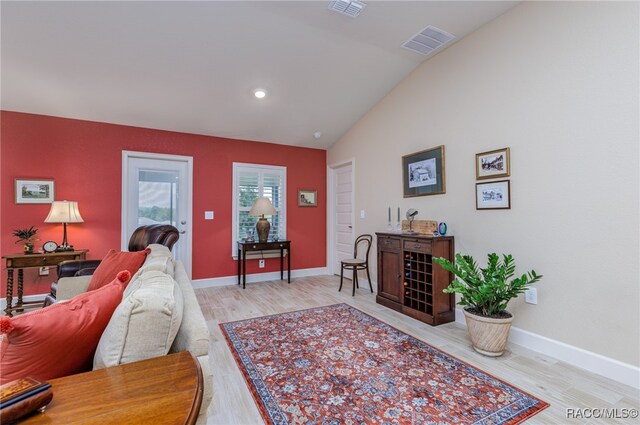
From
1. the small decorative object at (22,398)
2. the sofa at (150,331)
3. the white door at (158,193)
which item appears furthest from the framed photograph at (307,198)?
the small decorative object at (22,398)

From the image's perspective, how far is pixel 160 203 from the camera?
4.24 m

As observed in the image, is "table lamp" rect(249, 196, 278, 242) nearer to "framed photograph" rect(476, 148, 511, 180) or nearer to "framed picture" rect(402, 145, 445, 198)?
"framed picture" rect(402, 145, 445, 198)

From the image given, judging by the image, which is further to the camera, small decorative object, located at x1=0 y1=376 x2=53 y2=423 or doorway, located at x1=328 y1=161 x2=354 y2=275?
doorway, located at x1=328 y1=161 x2=354 y2=275

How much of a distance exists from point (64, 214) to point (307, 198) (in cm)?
336

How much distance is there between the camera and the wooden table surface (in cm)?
63

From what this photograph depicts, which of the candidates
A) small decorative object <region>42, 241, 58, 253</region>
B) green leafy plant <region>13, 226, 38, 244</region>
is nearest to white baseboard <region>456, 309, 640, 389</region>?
small decorative object <region>42, 241, 58, 253</region>

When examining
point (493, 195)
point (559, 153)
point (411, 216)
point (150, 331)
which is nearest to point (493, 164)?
point (493, 195)

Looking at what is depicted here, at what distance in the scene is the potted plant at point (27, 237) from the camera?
3.30 metres

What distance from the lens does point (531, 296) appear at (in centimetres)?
243

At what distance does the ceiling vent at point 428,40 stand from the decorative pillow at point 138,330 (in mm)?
3233

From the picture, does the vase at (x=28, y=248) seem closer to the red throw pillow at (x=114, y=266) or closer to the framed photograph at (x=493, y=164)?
the red throw pillow at (x=114, y=266)

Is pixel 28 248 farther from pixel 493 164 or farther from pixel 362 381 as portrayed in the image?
pixel 493 164

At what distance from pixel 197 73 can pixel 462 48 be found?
2.88m

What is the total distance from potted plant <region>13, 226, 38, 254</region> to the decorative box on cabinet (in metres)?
4.13
